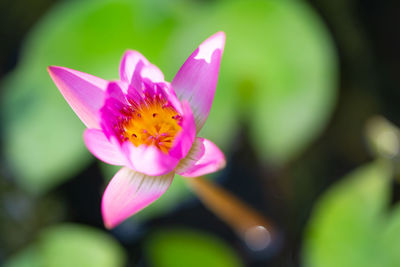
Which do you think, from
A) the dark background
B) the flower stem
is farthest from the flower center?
the dark background

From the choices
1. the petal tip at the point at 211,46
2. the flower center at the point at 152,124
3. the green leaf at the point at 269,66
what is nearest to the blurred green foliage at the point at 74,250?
the green leaf at the point at 269,66

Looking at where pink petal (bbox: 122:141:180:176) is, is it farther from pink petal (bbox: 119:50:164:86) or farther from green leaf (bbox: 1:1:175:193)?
green leaf (bbox: 1:1:175:193)

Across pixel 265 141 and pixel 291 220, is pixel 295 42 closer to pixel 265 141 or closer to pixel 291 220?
pixel 265 141

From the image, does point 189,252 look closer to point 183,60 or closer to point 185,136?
point 183,60

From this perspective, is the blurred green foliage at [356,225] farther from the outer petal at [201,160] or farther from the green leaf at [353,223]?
the outer petal at [201,160]

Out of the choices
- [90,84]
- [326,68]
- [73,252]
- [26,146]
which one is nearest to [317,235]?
[326,68]
